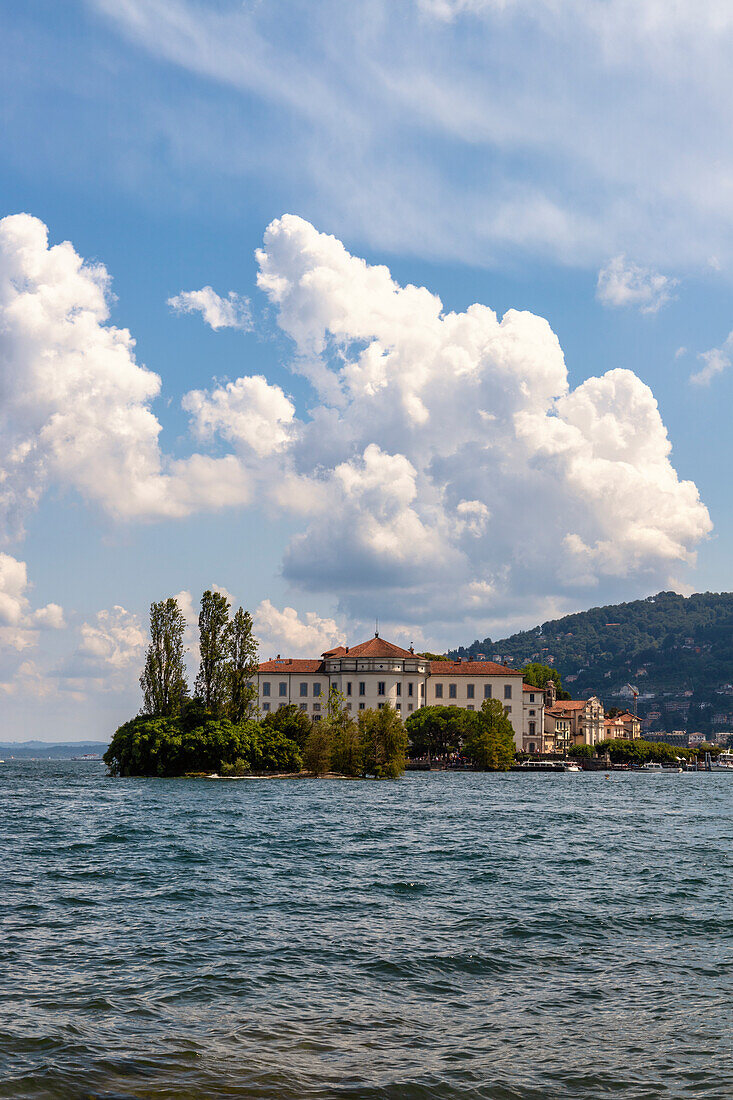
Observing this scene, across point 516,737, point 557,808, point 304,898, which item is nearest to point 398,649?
point 516,737

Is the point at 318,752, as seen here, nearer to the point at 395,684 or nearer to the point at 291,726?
the point at 291,726

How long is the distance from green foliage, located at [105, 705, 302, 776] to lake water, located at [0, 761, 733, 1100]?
52.0 meters

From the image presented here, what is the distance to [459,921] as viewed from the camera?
20.8 metres

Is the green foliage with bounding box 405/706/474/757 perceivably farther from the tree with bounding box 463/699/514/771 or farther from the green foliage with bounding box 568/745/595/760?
the green foliage with bounding box 568/745/595/760

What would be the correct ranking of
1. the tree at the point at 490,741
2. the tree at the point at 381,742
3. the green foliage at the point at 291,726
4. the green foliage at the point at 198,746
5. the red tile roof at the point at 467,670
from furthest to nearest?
the red tile roof at the point at 467,670
the tree at the point at 490,741
the green foliage at the point at 291,726
the tree at the point at 381,742
the green foliage at the point at 198,746

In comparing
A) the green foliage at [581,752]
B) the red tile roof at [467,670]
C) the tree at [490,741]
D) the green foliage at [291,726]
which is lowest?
the green foliage at [581,752]

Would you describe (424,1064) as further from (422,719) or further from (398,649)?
(398,649)

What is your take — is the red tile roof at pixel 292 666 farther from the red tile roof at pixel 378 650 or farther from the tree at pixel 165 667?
the tree at pixel 165 667

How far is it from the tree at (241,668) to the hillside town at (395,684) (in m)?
63.1

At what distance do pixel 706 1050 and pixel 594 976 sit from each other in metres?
3.85

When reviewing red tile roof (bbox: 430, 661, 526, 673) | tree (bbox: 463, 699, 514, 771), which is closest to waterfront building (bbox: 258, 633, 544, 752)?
red tile roof (bbox: 430, 661, 526, 673)

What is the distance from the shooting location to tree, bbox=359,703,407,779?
301 feet

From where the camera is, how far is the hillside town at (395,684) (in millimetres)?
160000

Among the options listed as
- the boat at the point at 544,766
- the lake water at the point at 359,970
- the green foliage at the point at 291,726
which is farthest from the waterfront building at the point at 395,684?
the lake water at the point at 359,970
